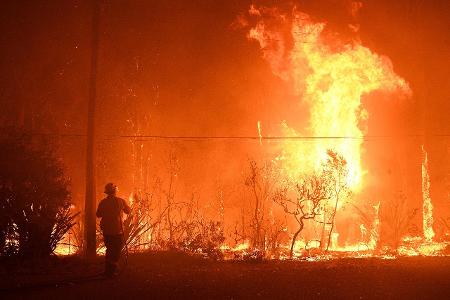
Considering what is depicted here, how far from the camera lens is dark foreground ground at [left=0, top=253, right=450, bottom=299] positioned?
8.11 meters

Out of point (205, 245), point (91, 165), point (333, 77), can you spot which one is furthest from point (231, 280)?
point (333, 77)

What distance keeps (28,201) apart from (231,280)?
18.0 feet

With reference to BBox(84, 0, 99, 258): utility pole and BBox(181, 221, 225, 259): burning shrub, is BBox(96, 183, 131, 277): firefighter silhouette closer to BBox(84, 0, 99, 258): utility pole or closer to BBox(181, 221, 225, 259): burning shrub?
BBox(84, 0, 99, 258): utility pole

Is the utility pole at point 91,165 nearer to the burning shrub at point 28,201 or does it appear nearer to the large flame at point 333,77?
the burning shrub at point 28,201

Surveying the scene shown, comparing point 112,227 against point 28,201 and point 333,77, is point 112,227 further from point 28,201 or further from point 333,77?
point 333,77

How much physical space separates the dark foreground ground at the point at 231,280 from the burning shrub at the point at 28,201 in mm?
731

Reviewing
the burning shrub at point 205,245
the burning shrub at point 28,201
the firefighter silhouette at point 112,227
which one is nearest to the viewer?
the firefighter silhouette at point 112,227

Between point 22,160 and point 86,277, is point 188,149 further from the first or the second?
point 86,277

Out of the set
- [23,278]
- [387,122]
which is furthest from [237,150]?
[23,278]

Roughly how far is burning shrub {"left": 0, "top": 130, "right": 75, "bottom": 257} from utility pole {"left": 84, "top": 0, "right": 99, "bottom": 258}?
1.82 ft

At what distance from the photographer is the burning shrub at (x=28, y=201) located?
11.0 m

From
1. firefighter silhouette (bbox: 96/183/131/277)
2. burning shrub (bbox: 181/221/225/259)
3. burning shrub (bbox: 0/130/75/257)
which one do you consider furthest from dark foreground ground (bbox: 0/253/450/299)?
burning shrub (bbox: 181/221/225/259)

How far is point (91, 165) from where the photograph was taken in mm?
11859

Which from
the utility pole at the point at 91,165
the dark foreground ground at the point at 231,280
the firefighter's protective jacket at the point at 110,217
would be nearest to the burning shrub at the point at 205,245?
the dark foreground ground at the point at 231,280
